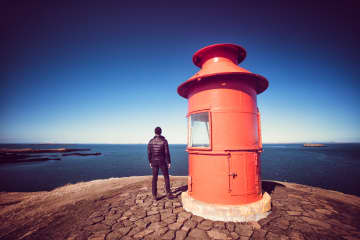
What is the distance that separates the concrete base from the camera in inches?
153

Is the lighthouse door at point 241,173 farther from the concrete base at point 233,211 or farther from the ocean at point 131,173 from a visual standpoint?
the ocean at point 131,173

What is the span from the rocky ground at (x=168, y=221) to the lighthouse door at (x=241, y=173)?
773 mm

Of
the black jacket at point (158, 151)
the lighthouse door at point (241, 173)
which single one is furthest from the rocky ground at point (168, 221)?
the black jacket at point (158, 151)

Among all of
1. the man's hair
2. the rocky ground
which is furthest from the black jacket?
the rocky ground

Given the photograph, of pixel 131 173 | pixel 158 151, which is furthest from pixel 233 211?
pixel 131 173

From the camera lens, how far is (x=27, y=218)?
15.8 feet

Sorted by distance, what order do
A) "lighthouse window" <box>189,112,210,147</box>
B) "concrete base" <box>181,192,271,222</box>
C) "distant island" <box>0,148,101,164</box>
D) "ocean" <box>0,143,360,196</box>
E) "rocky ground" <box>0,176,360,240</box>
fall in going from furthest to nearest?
"distant island" <box>0,148,101,164</box> < "ocean" <box>0,143,360,196</box> < "lighthouse window" <box>189,112,210,147</box> < "concrete base" <box>181,192,271,222</box> < "rocky ground" <box>0,176,360,240</box>

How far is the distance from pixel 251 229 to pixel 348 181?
2670 centimetres

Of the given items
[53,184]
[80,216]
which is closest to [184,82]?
[80,216]

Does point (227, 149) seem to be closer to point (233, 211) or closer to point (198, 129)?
point (233, 211)

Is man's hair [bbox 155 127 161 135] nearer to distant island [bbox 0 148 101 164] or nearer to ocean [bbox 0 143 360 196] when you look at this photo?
ocean [bbox 0 143 360 196]

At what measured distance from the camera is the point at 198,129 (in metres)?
5.67

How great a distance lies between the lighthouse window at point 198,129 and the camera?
5.05 m

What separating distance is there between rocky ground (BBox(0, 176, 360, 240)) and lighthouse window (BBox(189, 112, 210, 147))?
220 cm
